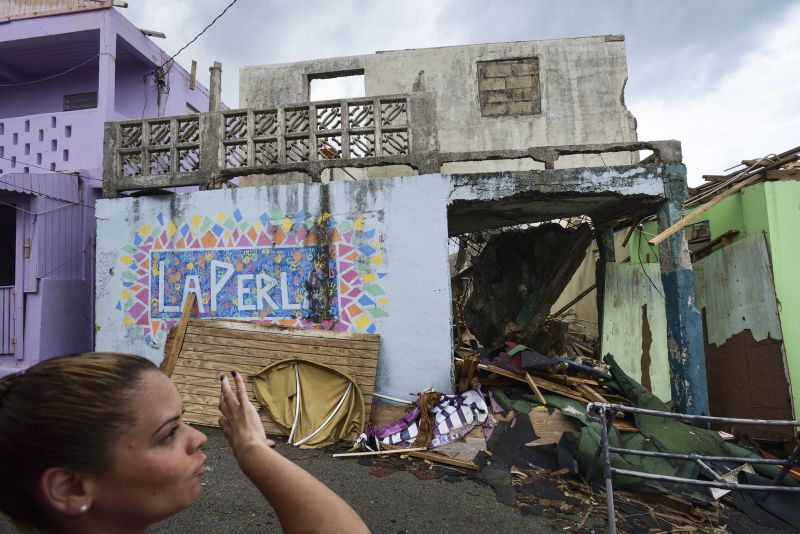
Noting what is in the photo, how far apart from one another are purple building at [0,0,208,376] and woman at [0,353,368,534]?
8.76 metres

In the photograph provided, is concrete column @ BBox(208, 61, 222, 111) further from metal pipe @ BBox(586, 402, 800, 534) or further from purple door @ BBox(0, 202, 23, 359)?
metal pipe @ BBox(586, 402, 800, 534)

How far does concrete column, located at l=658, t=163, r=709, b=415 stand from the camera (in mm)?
6352

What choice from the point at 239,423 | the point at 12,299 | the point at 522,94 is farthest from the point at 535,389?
the point at 12,299

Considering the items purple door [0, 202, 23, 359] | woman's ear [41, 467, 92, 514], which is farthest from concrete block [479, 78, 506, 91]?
woman's ear [41, 467, 92, 514]

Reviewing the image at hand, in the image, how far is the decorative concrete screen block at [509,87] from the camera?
10.3 metres

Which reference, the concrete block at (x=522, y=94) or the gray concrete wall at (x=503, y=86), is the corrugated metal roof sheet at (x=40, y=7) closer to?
the gray concrete wall at (x=503, y=86)

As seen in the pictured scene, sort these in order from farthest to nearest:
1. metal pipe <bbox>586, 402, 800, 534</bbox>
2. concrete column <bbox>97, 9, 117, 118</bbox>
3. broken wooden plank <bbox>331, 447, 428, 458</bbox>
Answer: concrete column <bbox>97, 9, 117, 118</bbox>, broken wooden plank <bbox>331, 447, 428, 458</bbox>, metal pipe <bbox>586, 402, 800, 534</bbox>

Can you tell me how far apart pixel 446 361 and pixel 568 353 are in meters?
4.98

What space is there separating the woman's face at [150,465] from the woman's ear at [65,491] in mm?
20

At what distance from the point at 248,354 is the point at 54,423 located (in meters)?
5.77

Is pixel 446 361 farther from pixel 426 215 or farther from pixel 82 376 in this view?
pixel 82 376

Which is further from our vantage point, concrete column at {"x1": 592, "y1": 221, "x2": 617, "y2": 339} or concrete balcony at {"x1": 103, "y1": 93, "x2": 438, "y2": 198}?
concrete column at {"x1": 592, "y1": 221, "x2": 617, "y2": 339}

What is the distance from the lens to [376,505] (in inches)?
164

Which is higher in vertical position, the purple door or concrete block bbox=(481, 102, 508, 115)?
concrete block bbox=(481, 102, 508, 115)
